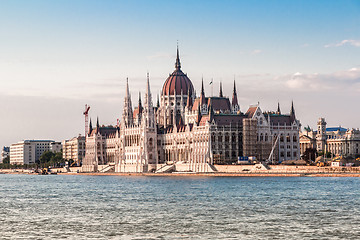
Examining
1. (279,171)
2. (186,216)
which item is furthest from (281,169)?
(186,216)

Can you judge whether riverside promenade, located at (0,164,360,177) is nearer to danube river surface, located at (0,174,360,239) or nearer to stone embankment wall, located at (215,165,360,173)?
stone embankment wall, located at (215,165,360,173)

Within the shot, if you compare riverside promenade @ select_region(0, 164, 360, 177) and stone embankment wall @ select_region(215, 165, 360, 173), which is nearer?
riverside promenade @ select_region(0, 164, 360, 177)

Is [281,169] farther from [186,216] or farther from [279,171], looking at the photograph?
[186,216]

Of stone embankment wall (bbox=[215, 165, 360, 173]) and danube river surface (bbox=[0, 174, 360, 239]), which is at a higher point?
stone embankment wall (bbox=[215, 165, 360, 173])

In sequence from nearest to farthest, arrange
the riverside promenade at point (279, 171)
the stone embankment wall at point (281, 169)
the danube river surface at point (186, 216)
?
the danube river surface at point (186, 216), the riverside promenade at point (279, 171), the stone embankment wall at point (281, 169)

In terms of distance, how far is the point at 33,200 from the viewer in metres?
86.9

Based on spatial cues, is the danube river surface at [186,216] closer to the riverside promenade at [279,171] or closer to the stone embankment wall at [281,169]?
the riverside promenade at [279,171]

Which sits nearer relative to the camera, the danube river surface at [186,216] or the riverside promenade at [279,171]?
the danube river surface at [186,216]

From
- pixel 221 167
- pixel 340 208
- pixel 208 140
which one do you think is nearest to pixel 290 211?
pixel 340 208

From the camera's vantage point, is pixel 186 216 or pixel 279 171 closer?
pixel 186 216

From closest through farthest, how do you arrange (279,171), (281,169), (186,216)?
(186,216) < (279,171) < (281,169)

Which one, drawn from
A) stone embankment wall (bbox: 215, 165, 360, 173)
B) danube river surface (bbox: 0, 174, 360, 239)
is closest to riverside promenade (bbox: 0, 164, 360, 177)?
stone embankment wall (bbox: 215, 165, 360, 173)

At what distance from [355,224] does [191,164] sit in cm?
13892

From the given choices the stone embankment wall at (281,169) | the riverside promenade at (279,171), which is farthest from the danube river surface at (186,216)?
the stone embankment wall at (281,169)
